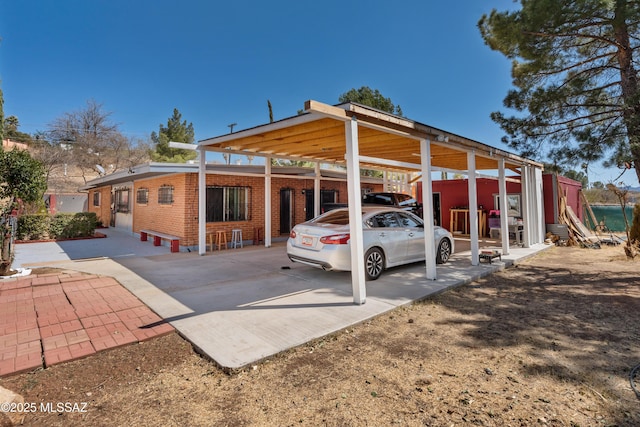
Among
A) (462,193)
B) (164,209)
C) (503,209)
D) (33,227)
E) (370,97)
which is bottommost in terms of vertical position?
(33,227)

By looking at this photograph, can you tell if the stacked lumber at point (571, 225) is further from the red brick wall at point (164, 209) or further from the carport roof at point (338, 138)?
the red brick wall at point (164, 209)

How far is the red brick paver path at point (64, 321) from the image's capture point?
3.14m

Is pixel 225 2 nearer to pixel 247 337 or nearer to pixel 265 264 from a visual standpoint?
pixel 265 264

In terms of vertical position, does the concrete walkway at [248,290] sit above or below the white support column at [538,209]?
below

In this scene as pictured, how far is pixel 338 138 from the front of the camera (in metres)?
7.34

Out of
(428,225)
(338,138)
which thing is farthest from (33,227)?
(428,225)

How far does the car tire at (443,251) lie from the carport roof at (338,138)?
2195 millimetres

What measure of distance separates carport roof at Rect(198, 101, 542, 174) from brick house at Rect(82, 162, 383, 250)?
1.26 m

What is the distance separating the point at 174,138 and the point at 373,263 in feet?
108

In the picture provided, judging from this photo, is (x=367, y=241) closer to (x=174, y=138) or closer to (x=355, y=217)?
(x=355, y=217)

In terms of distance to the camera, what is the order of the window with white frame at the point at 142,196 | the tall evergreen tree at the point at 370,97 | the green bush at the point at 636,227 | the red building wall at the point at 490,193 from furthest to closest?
the tall evergreen tree at the point at 370,97
the window with white frame at the point at 142,196
the red building wall at the point at 490,193
the green bush at the point at 636,227

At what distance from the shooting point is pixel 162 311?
4336 millimetres

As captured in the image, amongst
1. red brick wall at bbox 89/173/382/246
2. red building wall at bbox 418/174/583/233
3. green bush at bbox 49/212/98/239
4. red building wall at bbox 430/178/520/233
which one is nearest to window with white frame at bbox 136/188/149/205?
red brick wall at bbox 89/173/382/246

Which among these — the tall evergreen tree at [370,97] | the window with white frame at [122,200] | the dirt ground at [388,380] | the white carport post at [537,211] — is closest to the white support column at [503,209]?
the white carport post at [537,211]
